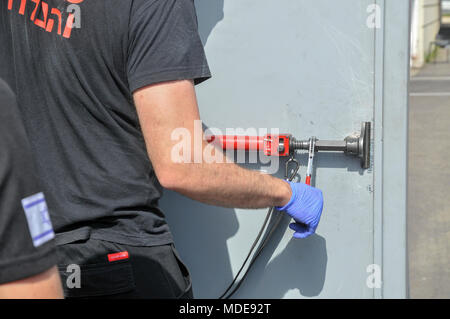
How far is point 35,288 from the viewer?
0.91 metres

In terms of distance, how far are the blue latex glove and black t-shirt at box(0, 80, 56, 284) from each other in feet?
2.93

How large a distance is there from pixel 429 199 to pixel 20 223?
5010 millimetres

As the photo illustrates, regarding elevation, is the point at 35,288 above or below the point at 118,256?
above

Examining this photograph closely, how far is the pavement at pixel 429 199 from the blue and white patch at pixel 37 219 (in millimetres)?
3280


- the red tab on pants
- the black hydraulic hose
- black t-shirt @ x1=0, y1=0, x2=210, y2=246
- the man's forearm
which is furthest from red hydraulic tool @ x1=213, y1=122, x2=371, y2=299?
the red tab on pants

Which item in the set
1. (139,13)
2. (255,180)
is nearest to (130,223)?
(255,180)

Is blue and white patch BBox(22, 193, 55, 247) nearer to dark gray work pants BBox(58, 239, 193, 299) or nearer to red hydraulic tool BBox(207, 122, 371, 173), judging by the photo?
dark gray work pants BBox(58, 239, 193, 299)

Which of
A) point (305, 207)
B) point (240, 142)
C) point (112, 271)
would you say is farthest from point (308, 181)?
point (112, 271)

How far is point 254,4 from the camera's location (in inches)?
74.2

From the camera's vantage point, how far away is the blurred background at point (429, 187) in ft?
13.6

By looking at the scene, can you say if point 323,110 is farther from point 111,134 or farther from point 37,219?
point 37,219

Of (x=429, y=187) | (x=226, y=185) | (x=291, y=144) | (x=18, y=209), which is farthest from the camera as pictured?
(x=429, y=187)

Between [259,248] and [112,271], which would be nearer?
[112,271]

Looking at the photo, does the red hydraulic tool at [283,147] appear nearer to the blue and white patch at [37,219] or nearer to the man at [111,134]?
the man at [111,134]
